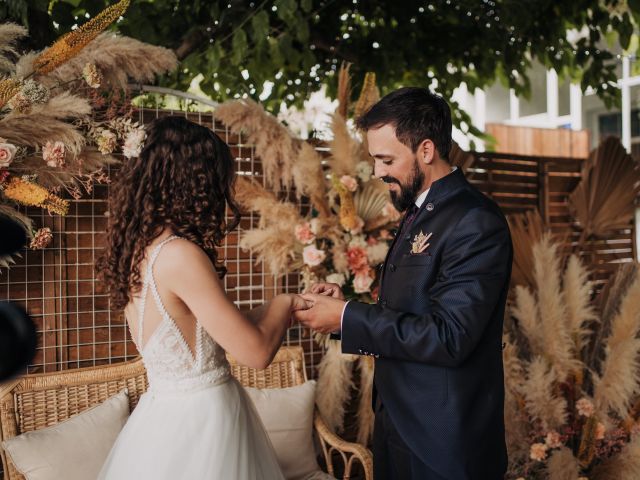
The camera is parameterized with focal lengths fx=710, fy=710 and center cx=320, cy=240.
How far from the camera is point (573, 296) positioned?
11.5 ft

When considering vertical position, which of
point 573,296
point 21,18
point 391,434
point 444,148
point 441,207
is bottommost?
point 391,434

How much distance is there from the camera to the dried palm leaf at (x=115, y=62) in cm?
266

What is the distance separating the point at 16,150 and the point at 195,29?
1587 millimetres

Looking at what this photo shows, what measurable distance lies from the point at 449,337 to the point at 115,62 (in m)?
1.69

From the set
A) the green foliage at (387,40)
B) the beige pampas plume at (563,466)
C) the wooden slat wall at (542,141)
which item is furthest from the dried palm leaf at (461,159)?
the wooden slat wall at (542,141)

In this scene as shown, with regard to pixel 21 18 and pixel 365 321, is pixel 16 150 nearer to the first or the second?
pixel 21 18

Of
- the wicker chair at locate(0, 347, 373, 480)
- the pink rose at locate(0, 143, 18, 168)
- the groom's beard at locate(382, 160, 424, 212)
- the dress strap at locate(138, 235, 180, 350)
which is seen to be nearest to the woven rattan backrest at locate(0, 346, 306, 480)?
the wicker chair at locate(0, 347, 373, 480)

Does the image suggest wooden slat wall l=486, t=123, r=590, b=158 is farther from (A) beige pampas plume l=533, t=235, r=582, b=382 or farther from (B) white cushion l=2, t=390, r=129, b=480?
(B) white cushion l=2, t=390, r=129, b=480

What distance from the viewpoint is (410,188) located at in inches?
86.0

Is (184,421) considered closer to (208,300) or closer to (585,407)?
(208,300)

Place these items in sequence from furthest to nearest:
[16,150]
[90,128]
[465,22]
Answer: [465,22], [90,128], [16,150]

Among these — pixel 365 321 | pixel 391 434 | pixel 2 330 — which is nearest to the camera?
pixel 2 330

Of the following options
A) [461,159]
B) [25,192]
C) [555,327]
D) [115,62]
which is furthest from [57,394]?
[461,159]

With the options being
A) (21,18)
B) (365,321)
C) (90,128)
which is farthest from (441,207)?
(21,18)
